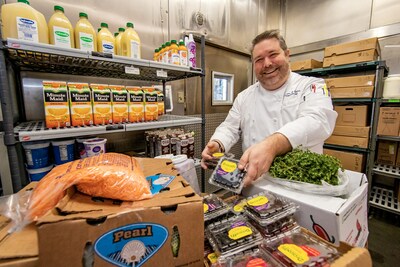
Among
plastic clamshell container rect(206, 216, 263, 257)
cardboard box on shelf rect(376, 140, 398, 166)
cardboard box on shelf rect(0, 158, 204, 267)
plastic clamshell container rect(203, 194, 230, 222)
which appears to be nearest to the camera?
cardboard box on shelf rect(0, 158, 204, 267)

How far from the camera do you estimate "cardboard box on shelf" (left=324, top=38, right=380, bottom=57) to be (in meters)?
2.04

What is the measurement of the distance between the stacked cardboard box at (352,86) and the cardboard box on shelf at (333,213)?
1857 millimetres

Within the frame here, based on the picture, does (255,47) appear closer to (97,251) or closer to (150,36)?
(150,36)

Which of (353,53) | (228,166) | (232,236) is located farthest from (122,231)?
(353,53)

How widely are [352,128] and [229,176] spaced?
7.24 feet

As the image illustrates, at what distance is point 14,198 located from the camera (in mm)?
572

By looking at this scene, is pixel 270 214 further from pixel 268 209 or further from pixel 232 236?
pixel 232 236

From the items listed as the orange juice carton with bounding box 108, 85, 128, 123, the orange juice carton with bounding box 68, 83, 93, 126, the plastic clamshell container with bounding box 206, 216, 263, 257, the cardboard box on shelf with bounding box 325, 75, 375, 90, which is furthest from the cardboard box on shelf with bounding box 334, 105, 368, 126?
the orange juice carton with bounding box 68, 83, 93, 126

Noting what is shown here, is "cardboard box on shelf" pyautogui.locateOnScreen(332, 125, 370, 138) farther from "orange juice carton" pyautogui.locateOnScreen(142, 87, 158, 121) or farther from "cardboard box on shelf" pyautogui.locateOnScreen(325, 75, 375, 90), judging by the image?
"orange juice carton" pyautogui.locateOnScreen(142, 87, 158, 121)

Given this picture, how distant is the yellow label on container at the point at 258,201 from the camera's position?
2.20 feet

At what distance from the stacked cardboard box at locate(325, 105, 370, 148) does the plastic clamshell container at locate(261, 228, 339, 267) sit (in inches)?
88.5

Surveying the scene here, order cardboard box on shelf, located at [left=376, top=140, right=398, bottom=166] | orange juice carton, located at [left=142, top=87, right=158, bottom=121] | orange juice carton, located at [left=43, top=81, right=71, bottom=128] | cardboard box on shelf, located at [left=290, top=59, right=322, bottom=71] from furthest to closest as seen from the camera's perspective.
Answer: cardboard box on shelf, located at [left=290, top=59, right=322, bottom=71], cardboard box on shelf, located at [left=376, top=140, right=398, bottom=166], orange juice carton, located at [left=142, top=87, right=158, bottom=121], orange juice carton, located at [left=43, top=81, right=71, bottom=128]

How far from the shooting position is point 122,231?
45cm

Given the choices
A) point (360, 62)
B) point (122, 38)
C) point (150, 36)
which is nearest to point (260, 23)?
point (360, 62)
